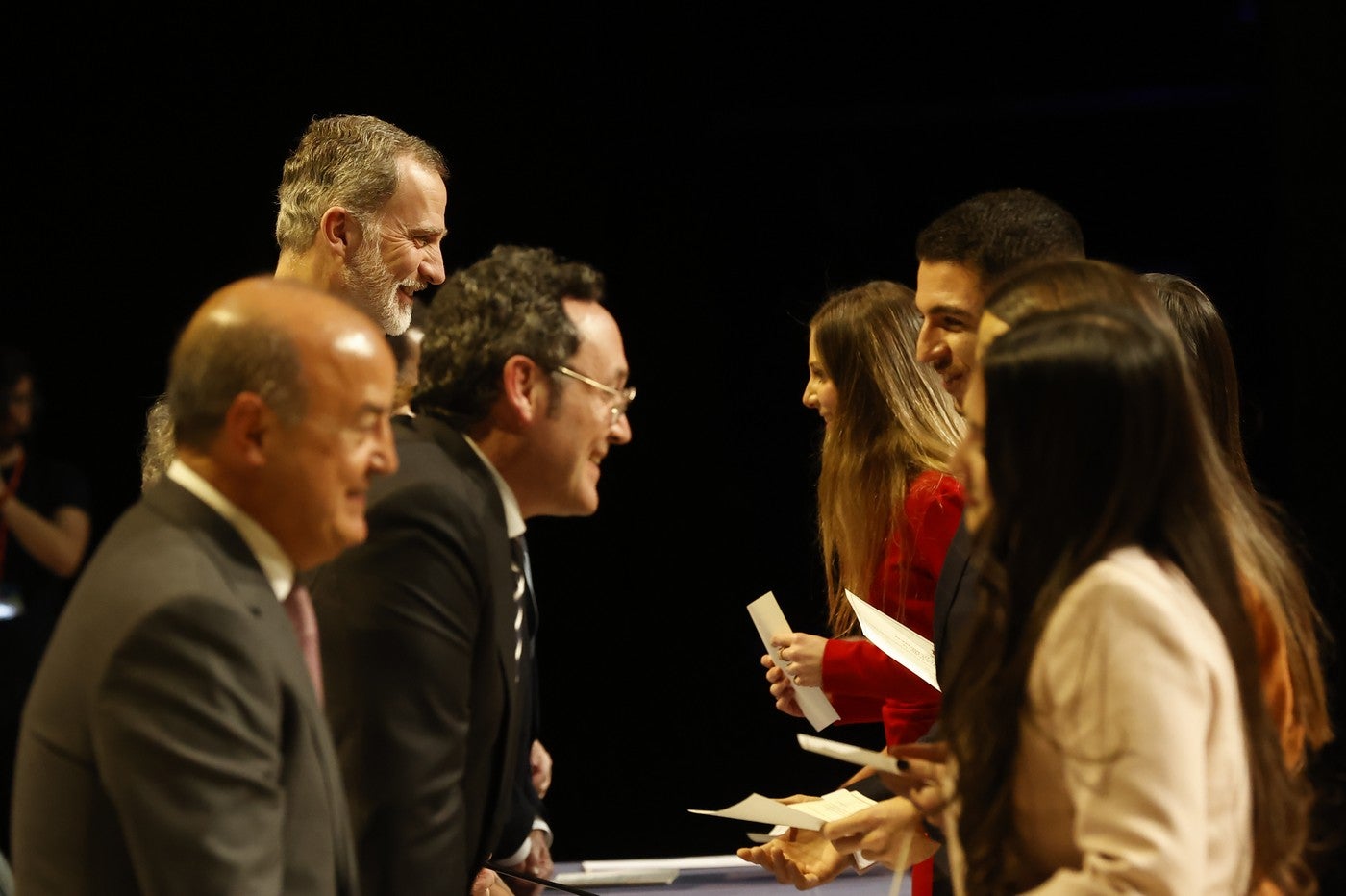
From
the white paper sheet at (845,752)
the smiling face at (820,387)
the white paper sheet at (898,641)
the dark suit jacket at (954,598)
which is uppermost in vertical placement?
the smiling face at (820,387)

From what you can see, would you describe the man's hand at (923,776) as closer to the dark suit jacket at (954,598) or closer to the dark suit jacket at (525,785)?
the dark suit jacket at (954,598)

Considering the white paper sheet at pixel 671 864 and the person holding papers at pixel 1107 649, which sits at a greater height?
the person holding papers at pixel 1107 649

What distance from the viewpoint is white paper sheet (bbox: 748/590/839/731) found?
2709 mm

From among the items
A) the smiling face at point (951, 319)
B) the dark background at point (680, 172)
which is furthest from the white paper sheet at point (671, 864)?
the dark background at point (680, 172)

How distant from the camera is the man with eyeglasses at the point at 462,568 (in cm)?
174

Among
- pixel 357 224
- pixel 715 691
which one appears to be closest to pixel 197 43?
pixel 357 224

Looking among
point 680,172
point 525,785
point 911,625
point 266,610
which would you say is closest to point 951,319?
point 911,625

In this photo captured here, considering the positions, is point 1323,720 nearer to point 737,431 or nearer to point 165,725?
point 165,725

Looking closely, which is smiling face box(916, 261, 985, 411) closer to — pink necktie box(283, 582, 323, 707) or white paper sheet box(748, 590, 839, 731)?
white paper sheet box(748, 590, 839, 731)

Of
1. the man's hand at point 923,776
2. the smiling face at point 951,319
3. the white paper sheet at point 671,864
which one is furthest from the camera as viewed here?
the white paper sheet at point 671,864

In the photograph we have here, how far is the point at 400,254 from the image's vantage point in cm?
295

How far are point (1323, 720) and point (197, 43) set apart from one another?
367 centimetres

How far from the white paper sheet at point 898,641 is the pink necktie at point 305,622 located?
969 mm

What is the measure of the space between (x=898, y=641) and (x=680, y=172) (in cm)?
244
